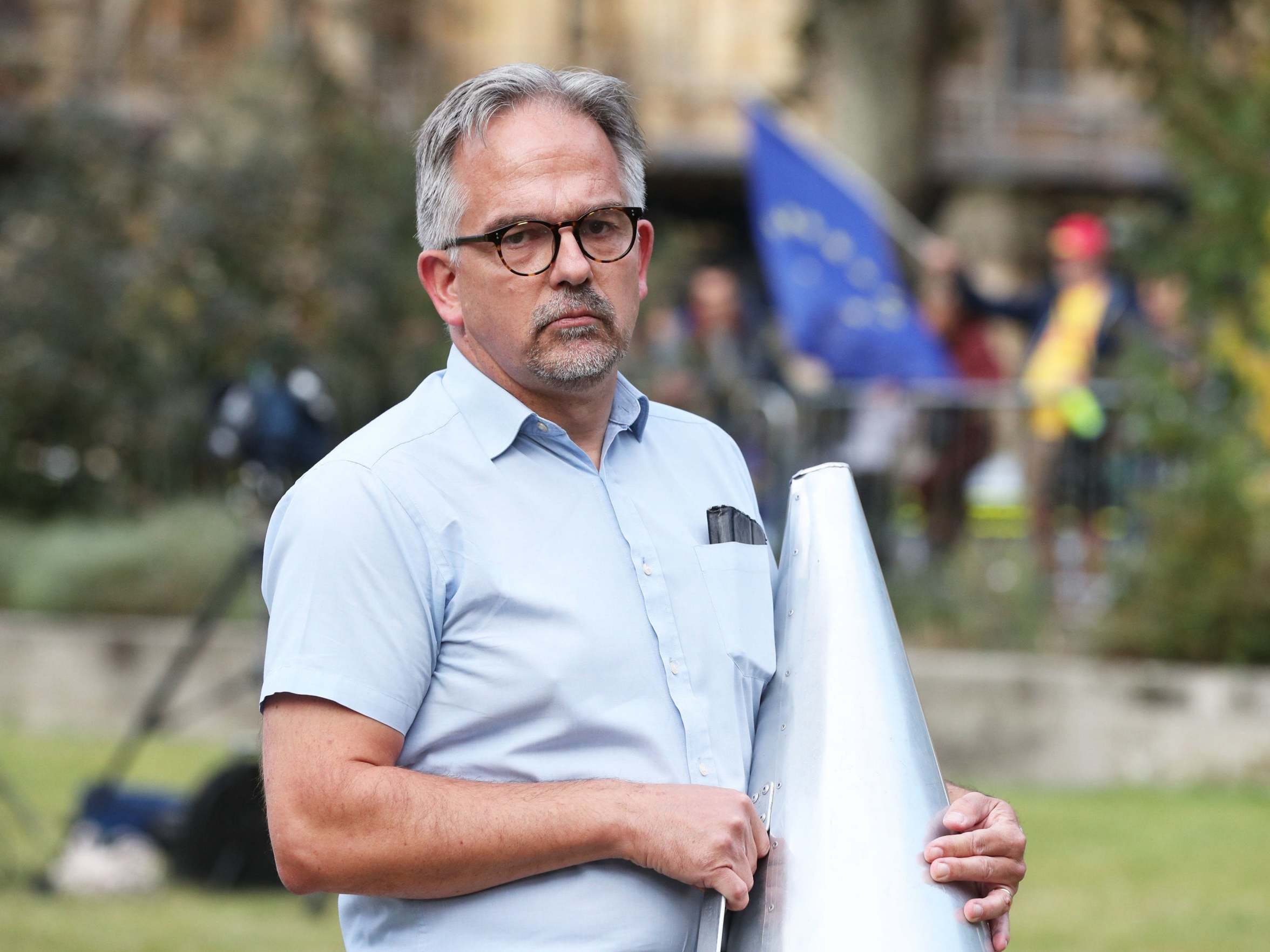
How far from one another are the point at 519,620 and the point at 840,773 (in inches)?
17.0

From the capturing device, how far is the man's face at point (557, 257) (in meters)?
2.37

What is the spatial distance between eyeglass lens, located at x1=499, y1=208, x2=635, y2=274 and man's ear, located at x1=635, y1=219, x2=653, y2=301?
77 millimetres

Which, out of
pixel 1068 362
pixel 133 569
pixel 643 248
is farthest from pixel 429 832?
pixel 133 569

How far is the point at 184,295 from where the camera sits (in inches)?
494

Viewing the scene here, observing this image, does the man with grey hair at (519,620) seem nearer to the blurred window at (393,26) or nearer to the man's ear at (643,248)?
the man's ear at (643,248)

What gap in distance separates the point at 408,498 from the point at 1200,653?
6948mm

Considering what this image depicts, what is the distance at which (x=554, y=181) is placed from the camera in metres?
2.38

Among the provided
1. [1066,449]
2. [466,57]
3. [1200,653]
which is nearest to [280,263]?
[1066,449]

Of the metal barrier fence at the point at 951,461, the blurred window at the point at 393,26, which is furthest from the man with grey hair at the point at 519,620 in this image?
the blurred window at the point at 393,26

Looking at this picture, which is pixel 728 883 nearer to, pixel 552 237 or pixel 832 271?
pixel 552 237

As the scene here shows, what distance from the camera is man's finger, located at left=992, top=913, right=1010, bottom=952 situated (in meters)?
2.33

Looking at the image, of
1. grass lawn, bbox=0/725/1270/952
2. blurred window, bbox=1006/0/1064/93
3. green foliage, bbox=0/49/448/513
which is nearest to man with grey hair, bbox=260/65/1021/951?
grass lawn, bbox=0/725/1270/952

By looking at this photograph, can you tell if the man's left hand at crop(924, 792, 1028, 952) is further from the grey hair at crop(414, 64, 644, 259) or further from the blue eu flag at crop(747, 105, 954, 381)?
the blue eu flag at crop(747, 105, 954, 381)

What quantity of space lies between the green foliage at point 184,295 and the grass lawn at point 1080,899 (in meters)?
5.10
